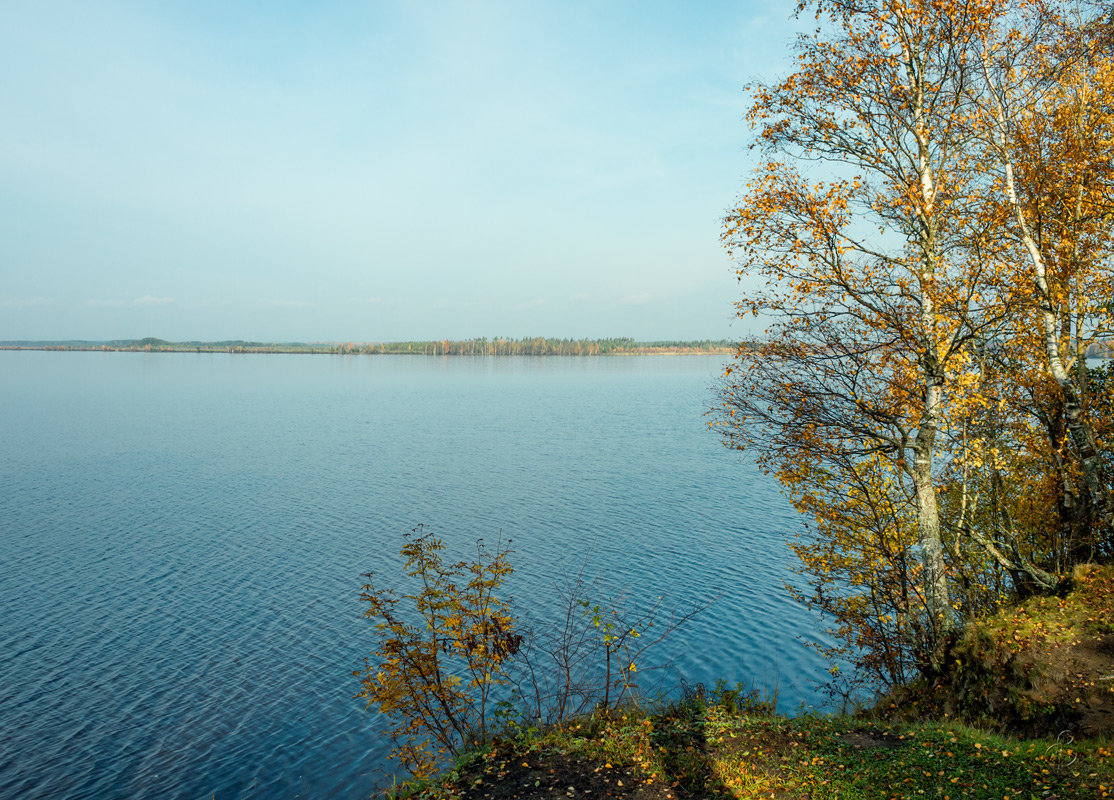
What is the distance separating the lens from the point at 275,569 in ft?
90.7

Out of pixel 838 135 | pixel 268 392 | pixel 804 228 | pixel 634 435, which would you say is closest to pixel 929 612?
pixel 804 228

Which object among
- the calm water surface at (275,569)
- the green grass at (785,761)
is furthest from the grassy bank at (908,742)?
the calm water surface at (275,569)

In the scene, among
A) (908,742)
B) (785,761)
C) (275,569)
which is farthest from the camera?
(275,569)

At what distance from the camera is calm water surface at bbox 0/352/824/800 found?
1625 centimetres

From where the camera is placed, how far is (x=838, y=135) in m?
14.2

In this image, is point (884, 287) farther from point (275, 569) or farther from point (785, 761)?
point (275, 569)

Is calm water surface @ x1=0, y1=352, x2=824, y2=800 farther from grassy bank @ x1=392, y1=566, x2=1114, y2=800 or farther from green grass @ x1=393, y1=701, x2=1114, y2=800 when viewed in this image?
green grass @ x1=393, y1=701, x2=1114, y2=800

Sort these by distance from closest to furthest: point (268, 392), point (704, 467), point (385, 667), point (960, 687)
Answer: point (385, 667)
point (960, 687)
point (704, 467)
point (268, 392)

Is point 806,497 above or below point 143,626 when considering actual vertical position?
above

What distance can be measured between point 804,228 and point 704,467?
3726cm

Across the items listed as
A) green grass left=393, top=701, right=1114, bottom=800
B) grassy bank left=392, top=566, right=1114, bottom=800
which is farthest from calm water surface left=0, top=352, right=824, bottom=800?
green grass left=393, top=701, right=1114, bottom=800

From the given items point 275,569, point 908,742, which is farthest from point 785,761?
point 275,569

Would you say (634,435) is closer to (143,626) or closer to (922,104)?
(143,626)

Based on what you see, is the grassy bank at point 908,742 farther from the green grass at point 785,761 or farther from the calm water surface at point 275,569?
the calm water surface at point 275,569
